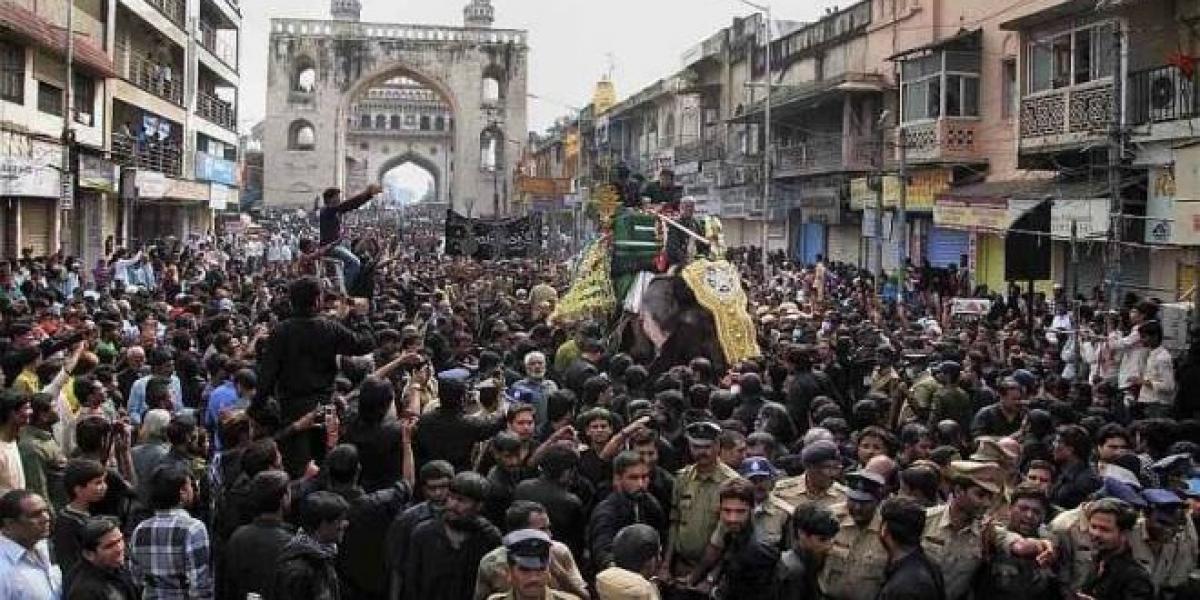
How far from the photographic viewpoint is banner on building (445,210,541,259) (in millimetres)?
23172

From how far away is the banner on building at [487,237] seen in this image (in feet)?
76.0

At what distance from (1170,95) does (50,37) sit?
17.8 meters

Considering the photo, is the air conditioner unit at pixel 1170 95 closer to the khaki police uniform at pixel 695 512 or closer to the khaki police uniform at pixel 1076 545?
the khaki police uniform at pixel 1076 545

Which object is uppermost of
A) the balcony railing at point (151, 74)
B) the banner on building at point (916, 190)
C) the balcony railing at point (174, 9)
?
the balcony railing at point (174, 9)

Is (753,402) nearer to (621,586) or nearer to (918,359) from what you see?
(918,359)

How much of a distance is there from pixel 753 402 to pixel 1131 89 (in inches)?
466

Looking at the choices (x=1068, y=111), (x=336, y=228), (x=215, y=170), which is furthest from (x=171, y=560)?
(x=215, y=170)

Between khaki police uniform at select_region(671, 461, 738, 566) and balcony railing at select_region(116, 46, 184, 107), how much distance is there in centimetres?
2688

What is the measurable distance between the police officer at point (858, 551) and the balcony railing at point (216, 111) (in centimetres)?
3749

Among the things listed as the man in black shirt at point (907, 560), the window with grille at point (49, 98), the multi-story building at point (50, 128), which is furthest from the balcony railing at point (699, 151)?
the man in black shirt at point (907, 560)

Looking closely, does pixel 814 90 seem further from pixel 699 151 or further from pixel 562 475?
pixel 562 475

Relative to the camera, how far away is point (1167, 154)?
17.4 meters

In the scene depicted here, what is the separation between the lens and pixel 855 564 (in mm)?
5355

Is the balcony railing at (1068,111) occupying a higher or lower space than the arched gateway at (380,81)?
lower
